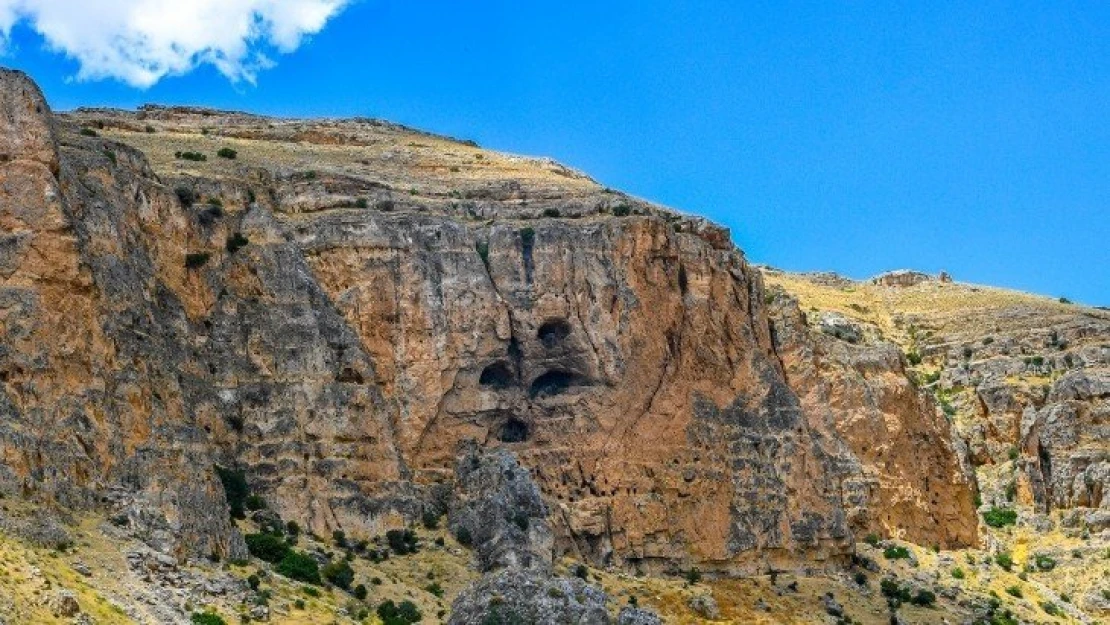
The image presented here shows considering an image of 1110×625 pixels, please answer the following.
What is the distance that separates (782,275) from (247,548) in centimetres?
8448

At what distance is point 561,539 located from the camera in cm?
7969

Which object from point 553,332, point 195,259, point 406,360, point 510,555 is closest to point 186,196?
point 195,259

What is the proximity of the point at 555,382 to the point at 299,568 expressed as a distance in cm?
2024

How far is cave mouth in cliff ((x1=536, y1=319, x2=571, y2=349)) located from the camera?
277 feet

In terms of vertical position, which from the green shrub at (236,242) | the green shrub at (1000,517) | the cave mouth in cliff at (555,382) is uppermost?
the green shrub at (236,242)

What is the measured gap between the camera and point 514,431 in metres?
83.3

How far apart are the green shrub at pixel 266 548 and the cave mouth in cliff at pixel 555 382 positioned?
1840 cm

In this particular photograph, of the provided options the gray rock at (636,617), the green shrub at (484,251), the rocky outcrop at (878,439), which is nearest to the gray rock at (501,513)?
the gray rock at (636,617)

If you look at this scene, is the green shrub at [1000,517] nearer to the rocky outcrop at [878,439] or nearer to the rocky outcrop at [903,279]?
the rocky outcrop at [878,439]

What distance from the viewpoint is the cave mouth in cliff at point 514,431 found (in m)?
82.9

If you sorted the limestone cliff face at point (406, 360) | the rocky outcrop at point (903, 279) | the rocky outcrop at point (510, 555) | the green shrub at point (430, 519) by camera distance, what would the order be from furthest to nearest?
the rocky outcrop at point (903, 279), the green shrub at point (430, 519), the limestone cliff face at point (406, 360), the rocky outcrop at point (510, 555)

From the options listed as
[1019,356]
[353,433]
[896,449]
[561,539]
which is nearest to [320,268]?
[353,433]

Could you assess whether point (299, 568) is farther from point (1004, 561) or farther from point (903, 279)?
point (903, 279)

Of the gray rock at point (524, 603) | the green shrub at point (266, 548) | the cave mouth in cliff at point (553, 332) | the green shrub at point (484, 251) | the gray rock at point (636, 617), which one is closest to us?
the gray rock at point (524, 603)
